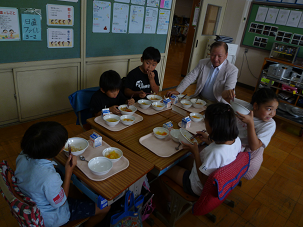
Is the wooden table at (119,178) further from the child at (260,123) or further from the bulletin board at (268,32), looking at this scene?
the bulletin board at (268,32)

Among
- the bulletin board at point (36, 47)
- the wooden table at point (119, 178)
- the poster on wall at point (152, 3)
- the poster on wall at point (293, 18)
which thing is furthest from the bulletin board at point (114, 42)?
the poster on wall at point (293, 18)

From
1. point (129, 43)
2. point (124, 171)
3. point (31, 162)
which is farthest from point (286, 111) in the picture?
point (31, 162)

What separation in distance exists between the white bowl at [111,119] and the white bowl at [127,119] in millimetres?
39

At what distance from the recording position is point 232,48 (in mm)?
5160

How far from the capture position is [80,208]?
4.29ft

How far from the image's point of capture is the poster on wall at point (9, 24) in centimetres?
224

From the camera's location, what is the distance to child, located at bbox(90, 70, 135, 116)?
6.54 ft

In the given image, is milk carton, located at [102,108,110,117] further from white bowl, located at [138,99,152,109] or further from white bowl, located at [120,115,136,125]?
white bowl, located at [138,99,152,109]

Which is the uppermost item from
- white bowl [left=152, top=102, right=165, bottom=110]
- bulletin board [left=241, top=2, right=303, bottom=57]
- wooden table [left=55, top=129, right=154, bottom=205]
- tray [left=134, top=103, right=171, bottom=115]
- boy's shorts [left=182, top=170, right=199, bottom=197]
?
bulletin board [left=241, top=2, right=303, bottom=57]

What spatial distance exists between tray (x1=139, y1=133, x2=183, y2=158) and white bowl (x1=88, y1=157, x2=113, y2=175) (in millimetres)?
344

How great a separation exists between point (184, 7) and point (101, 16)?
10875 millimetres

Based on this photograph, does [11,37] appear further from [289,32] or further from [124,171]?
[289,32]

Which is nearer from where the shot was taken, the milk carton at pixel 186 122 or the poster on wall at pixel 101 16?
the milk carton at pixel 186 122

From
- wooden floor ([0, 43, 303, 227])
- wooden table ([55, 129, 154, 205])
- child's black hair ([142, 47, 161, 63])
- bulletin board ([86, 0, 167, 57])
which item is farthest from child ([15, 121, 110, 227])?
bulletin board ([86, 0, 167, 57])
